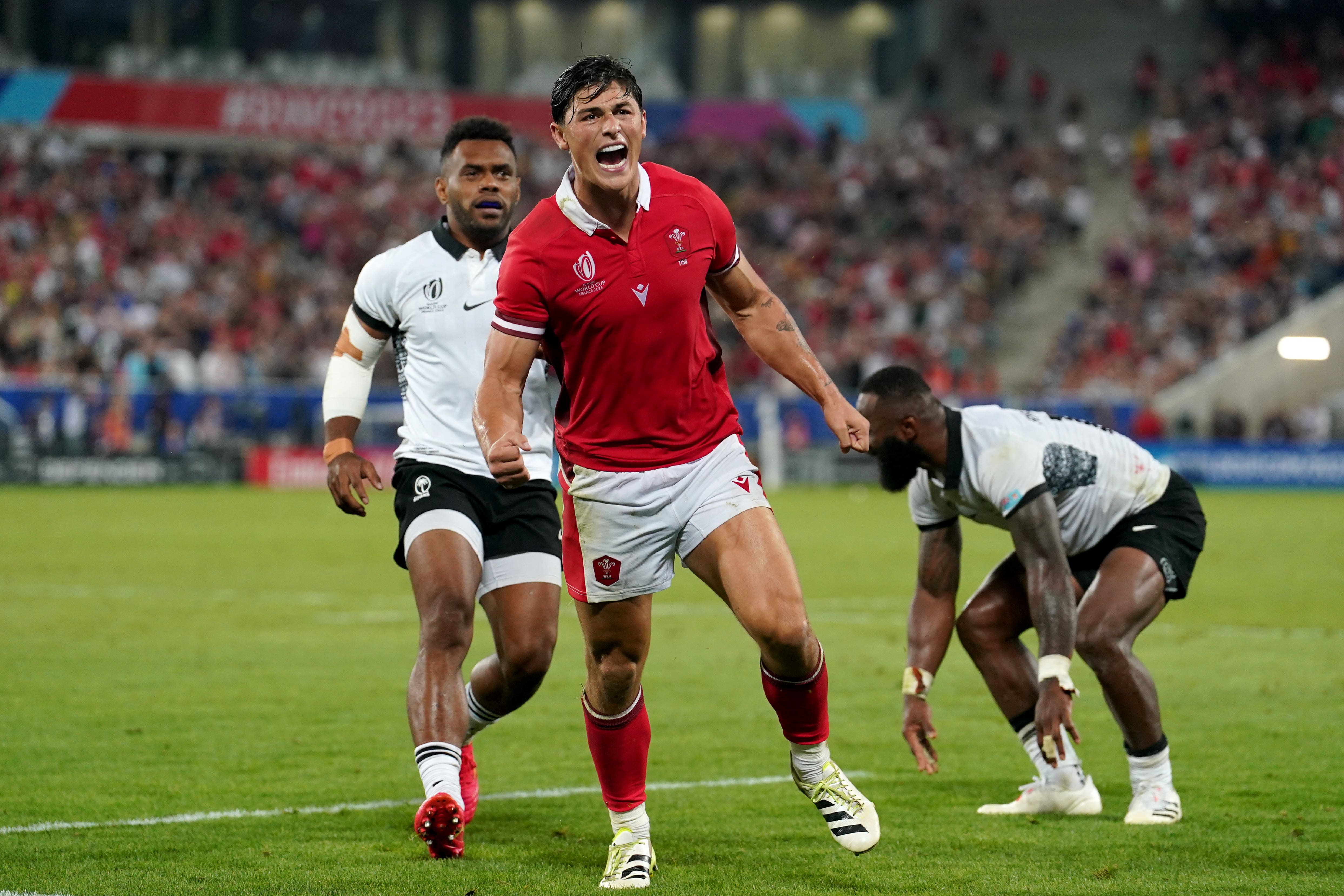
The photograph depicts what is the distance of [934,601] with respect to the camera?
7.16m

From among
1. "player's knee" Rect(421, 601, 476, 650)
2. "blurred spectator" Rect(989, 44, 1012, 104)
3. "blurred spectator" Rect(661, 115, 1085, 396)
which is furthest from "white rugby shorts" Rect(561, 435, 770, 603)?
"blurred spectator" Rect(989, 44, 1012, 104)

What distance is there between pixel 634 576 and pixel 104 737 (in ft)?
13.2

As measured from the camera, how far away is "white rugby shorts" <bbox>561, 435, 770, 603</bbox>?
18.6 ft

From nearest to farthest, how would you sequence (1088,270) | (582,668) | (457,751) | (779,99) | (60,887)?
(60,887), (457,751), (582,668), (1088,270), (779,99)

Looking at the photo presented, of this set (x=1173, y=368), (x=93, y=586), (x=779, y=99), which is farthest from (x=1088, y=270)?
(x=93, y=586)

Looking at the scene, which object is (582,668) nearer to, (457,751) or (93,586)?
(457,751)

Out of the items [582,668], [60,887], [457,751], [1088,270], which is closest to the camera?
[60,887]

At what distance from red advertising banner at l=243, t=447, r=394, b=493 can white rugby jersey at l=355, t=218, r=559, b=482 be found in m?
24.4

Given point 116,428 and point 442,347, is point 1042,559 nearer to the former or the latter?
point 442,347

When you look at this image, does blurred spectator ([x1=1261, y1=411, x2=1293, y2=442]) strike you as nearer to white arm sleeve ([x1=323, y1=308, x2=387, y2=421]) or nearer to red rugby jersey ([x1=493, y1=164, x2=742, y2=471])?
white arm sleeve ([x1=323, y1=308, x2=387, y2=421])

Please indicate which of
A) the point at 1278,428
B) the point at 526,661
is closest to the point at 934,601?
the point at 526,661

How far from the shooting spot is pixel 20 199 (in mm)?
37312

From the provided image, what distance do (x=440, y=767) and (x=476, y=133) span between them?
252cm

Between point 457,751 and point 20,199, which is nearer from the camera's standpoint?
point 457,751
